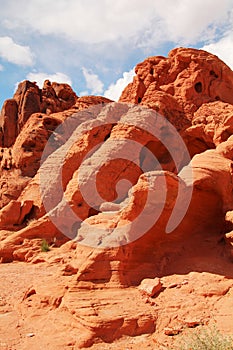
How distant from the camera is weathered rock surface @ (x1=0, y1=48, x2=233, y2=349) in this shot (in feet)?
19.4

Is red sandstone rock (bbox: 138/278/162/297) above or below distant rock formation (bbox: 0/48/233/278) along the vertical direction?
below

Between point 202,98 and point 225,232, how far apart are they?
10501mm

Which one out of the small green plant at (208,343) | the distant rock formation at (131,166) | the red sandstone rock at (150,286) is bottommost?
the small green plant at (208,343)

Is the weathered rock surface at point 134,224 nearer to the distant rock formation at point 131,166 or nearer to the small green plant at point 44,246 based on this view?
the distant rock formation at point 131,166

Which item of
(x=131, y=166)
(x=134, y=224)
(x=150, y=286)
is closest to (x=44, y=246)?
(x=131, y=166)

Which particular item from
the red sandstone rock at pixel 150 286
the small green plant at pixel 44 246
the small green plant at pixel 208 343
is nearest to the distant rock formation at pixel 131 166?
the red sandstone rock at pixel 150 286

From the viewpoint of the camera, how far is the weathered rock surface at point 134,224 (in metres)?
5.91

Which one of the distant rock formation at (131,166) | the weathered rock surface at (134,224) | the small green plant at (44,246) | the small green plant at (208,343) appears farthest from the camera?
the small green plant at (44,246)

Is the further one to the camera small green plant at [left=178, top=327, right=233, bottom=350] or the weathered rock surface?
the weathered rock surface

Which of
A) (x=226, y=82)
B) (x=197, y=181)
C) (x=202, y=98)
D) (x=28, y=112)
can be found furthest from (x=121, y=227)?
(x=28, y=112)

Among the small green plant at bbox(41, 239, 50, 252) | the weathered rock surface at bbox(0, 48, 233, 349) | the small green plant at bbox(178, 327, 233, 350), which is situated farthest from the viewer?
the small green plant at bbox(41, 239, 50, 252)

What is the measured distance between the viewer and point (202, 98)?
1702cm

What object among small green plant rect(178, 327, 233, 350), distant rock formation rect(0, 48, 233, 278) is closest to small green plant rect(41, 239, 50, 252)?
distant rock formation rect(0, 48, 233, 278)

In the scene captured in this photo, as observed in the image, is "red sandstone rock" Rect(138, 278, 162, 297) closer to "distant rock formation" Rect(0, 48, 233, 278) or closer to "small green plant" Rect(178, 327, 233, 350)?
"distant rock formation" Rect(0, 48, 233, 278)
